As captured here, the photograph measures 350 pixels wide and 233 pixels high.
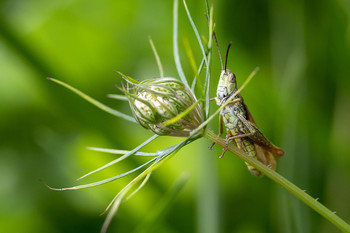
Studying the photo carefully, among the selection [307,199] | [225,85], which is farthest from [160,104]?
[225,85]

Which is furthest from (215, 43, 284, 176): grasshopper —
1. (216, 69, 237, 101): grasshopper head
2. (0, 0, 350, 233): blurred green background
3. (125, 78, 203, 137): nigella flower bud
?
(125, 78, 203, 137): nigella flower bud

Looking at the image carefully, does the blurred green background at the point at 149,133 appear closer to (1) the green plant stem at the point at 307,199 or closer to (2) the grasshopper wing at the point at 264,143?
(2) the grasshopper wing at the point at 264,143

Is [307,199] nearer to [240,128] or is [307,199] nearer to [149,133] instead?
[240,128]

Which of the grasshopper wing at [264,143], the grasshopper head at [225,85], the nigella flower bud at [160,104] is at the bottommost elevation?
the grasshopper wing at [264,143]

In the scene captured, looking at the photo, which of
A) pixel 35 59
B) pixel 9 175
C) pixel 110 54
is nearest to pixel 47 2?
pixel 110 54

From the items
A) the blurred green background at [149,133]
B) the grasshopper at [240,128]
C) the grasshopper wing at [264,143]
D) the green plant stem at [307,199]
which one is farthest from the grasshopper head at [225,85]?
the green plant stem at [307,199]

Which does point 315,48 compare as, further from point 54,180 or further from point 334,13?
point 54,180

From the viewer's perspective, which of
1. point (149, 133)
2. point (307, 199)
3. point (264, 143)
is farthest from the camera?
point (149, 133)
